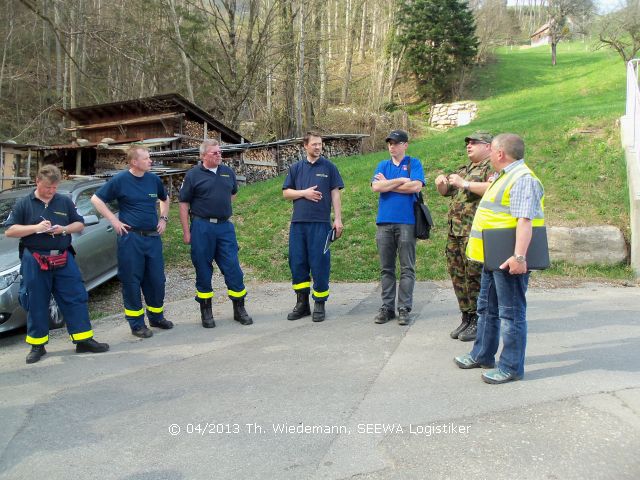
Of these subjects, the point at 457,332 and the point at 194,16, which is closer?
the point at 457,332

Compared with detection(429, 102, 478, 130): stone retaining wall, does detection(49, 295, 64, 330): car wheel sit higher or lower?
lower

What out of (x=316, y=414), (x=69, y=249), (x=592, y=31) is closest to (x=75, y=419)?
(x=316, y=414)

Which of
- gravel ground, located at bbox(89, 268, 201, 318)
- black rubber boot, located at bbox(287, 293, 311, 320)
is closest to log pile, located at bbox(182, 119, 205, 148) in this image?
gravel ground, located at bbox(89, 268, 201, 318)

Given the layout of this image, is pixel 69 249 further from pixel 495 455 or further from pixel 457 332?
pixel 495 455

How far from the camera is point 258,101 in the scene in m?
26.8

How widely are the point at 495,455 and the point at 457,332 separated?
2224mm

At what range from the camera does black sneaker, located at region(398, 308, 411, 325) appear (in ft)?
18.7

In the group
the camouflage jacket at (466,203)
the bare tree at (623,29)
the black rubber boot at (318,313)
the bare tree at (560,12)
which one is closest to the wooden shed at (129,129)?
the black rubber boot at (318,313)

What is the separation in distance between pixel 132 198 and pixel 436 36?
28440 millimetres

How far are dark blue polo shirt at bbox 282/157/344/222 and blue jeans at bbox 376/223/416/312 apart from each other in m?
0.71

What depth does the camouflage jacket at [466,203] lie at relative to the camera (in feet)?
16.3

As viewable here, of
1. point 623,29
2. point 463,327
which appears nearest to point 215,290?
point 463,327

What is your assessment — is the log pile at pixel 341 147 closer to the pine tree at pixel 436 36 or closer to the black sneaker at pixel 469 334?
the pine tree at pixel 436 36

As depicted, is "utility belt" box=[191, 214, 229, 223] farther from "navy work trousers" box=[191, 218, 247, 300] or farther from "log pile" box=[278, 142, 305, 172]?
"log pile" box=[278, 142, 305, 172]
